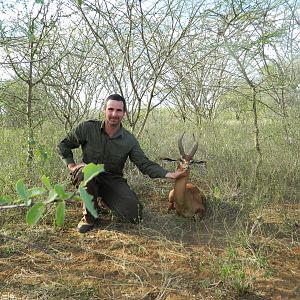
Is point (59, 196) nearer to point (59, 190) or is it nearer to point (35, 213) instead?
point (59, 190)

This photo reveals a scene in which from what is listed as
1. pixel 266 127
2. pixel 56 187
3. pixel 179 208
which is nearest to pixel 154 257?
pixel 179 208

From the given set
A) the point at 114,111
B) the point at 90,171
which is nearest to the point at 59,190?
the point at 90,171

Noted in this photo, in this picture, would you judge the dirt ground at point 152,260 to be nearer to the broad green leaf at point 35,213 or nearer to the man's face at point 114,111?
the man's face at point 114,111

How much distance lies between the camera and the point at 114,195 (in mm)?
4078

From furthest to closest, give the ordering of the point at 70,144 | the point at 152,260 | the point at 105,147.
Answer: the point at 70,144 → the point at 105,147 → the point at 152,260

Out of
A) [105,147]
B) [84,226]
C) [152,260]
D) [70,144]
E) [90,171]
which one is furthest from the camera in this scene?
[70,144]

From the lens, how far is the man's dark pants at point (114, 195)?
3.85 metres

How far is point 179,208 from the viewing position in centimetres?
413

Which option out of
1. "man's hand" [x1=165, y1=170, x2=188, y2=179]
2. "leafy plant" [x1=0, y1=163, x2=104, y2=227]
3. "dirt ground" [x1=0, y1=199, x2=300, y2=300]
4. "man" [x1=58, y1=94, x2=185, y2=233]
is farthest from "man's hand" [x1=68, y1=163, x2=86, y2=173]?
"leafy plant" [x1=0, y1=163, x2=104, y2=227]

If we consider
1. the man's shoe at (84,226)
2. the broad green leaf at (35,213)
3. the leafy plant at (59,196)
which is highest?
the leafy plant at (59,196)

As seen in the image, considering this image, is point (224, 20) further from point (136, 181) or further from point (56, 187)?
point (56, 187)

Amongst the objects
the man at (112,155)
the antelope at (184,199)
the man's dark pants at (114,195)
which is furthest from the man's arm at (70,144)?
the antelope at (184,199)

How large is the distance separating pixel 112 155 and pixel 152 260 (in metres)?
1.40

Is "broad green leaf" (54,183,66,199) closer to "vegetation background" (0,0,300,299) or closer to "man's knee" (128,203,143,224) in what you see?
"vegetation background" (0,0,300,299)
